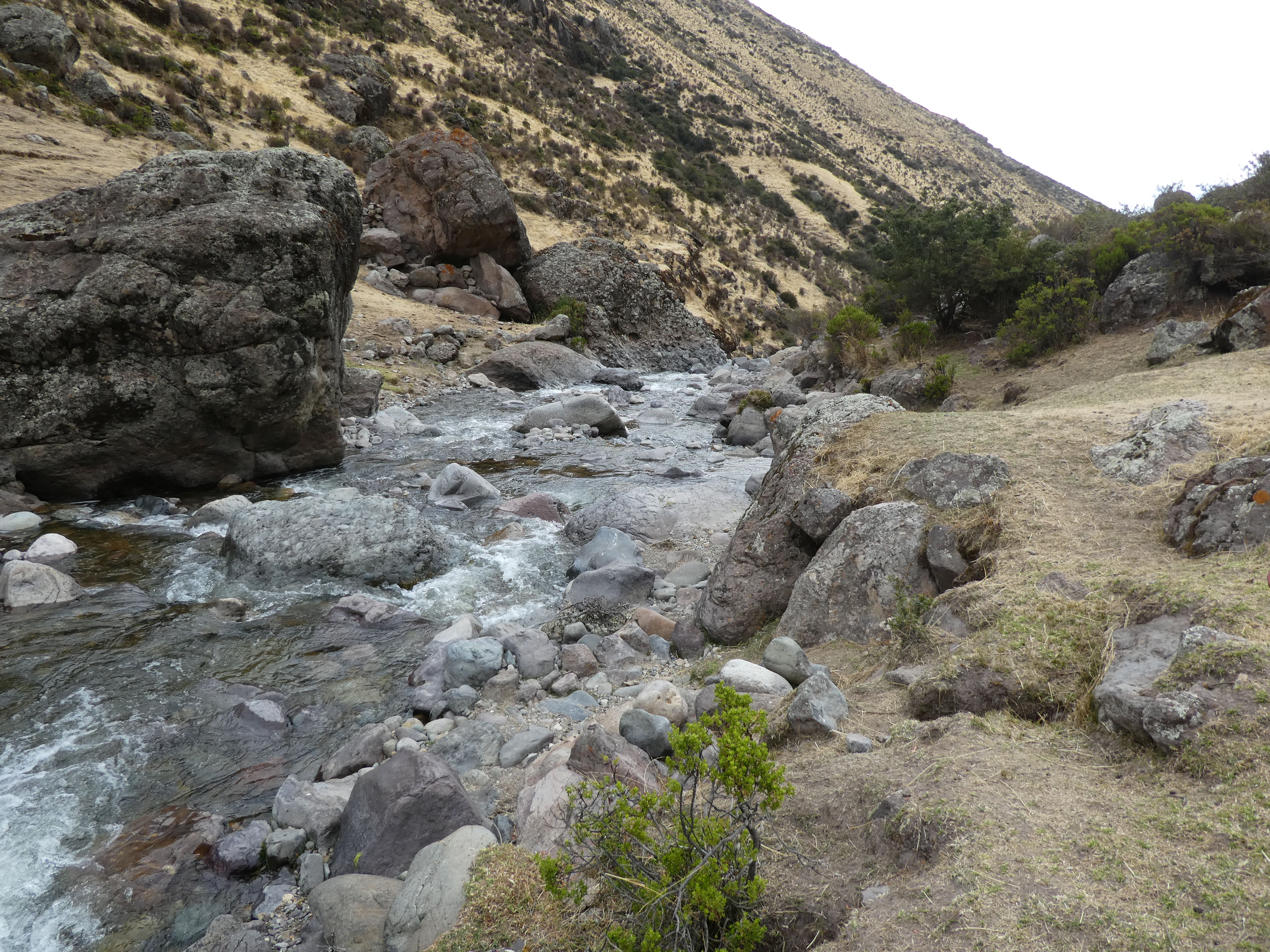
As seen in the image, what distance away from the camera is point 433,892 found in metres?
2.77

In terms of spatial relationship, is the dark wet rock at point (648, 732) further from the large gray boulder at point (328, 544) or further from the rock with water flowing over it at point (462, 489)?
the rock with water flowing over it at point (462, 489)

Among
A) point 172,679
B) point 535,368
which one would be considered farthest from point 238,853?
point 535,368

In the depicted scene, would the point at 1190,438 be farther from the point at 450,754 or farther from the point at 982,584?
the point at 450,754

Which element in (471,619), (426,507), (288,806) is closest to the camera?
(288,806)

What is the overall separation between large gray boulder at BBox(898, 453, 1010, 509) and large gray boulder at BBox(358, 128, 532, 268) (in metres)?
17.5

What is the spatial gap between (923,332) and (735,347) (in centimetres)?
1357

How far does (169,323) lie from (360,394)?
164 inches

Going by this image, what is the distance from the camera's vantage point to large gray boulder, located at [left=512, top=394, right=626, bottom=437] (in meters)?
12.6

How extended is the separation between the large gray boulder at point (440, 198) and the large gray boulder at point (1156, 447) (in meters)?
17.9

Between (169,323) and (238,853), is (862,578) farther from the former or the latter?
(169,323)

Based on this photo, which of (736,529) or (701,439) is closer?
(736,529)

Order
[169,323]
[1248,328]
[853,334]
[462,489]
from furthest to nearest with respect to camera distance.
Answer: [853,334], [462,489], [1248,328], [169,323]

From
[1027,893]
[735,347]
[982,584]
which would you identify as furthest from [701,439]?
[735,347]

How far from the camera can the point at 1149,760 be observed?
2383 mm
